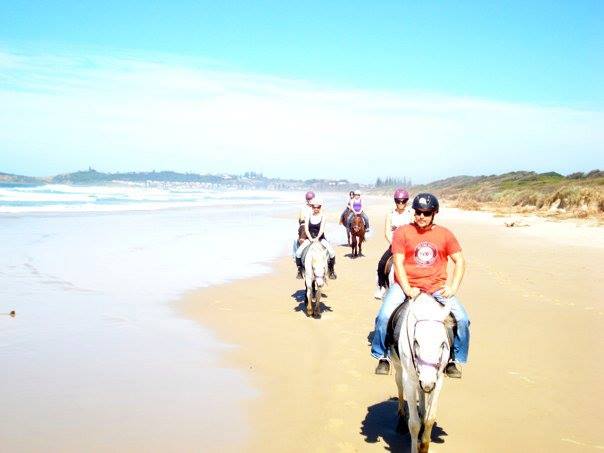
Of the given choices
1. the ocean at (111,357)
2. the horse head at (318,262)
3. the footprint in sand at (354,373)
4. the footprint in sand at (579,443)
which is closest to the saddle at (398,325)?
the footprint in sand at (579,443)

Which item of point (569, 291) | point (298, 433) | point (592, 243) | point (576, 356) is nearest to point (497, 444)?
point (298, 433)

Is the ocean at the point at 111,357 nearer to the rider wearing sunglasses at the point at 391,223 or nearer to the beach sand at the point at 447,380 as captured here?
the beach sand at the point at 447,380

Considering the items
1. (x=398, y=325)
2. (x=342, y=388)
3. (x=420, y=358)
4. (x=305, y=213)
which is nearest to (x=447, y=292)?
(x=398, y=325)

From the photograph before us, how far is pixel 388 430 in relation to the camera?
6.21m

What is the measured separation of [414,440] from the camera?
17.6 feet

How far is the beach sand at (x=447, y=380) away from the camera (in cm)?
604

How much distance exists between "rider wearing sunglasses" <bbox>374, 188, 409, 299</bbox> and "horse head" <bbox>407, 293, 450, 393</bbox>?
14.6 feet

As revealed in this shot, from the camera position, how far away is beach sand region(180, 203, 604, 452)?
604cm

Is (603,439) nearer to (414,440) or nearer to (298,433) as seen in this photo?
(414,440)

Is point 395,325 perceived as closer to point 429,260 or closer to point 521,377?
point 429,260

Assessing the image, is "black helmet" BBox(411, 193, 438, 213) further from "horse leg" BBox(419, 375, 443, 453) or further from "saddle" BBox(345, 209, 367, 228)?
"saddle" BBox(345, 209, 367, 228)

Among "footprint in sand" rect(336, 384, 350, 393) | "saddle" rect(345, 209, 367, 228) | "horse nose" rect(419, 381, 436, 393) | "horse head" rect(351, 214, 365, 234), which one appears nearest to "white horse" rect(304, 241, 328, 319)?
"footprint in sand" rect(336, 384, 350, 393)

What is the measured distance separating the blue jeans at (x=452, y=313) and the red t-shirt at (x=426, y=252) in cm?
20

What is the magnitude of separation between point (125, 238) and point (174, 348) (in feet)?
55.4
